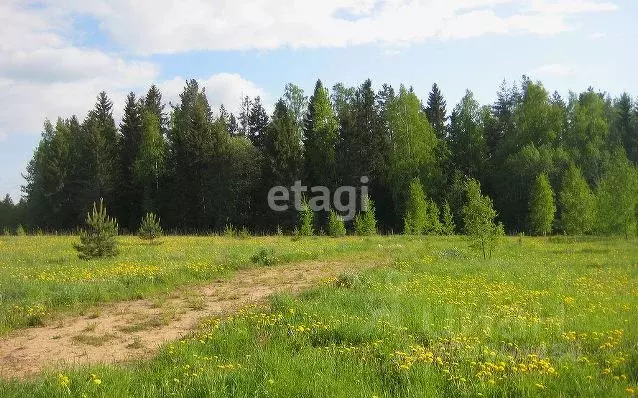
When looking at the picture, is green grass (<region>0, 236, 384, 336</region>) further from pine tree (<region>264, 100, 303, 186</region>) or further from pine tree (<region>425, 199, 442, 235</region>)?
pine tree (<region>264, 100, 303, 186</region>)

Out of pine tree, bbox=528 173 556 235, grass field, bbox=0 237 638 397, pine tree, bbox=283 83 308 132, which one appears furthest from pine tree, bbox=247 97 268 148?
grass field, bbox=0 237 638 397

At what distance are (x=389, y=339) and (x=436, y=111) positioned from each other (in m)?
51.1

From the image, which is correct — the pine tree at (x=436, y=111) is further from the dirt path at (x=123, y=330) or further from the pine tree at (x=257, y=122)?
the dirt path at (x=123, y=330)

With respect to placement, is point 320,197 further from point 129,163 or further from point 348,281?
point 348,281

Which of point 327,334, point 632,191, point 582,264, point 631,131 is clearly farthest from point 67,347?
point 631,131

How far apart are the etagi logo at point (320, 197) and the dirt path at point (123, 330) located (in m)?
32.1

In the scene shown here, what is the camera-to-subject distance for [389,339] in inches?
287

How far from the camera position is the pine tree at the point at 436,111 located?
54594mm

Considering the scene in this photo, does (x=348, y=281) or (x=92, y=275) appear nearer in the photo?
(x=348, y=281)

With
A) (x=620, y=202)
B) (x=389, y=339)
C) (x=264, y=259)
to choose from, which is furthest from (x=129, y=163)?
(x=389, y=339)

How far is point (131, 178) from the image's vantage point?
177 ft

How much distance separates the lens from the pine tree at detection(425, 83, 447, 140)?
54594 mm

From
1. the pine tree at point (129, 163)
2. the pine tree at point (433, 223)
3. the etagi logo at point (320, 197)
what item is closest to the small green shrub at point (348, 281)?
the pine tree at point (433, 223)

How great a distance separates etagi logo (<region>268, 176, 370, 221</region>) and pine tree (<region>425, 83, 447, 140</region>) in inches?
470
